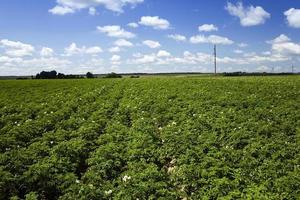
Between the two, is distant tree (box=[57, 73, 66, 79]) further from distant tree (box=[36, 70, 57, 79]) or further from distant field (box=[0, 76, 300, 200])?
distant field (box=[0, 76, 300, 200])

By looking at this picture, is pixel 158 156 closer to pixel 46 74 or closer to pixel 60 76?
pixel 60 76

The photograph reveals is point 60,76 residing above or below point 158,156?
above

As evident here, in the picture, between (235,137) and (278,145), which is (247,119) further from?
(278,145)

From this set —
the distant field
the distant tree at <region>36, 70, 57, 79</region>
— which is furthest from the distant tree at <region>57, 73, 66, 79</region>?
the distant field

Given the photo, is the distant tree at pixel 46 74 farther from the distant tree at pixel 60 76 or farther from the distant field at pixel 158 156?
the distant field at pixel 158 156

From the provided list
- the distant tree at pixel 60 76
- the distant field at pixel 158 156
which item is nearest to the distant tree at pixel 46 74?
the distant tree at pixel 60 76

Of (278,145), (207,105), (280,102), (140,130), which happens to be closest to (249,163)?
(278,145)

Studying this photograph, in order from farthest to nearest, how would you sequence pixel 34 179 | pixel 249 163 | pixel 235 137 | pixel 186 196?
1. pixel 235 137
2. pixel 249 163
3. pixel 34 179
4. pixel 186 196

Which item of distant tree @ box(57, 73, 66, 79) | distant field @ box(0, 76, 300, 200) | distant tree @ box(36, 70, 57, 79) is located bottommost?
distant field @ box(0, 76, 300, 200)

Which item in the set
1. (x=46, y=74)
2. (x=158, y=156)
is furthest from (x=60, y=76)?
(x=158, y=156)

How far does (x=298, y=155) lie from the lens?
14312mm

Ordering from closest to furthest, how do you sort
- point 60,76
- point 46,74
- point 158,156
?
point 158,156, point 60,76, point 46,74

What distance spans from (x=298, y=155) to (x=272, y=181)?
10.9 ft

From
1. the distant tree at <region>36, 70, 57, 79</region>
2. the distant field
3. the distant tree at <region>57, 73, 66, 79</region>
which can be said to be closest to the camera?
the distant field
